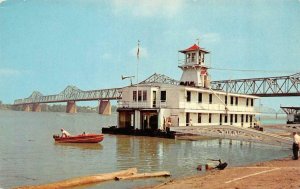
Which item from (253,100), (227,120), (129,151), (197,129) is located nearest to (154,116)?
(197,129)

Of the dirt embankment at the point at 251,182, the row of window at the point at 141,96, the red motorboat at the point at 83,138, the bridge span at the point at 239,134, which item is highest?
the row of window at the point at 141,96

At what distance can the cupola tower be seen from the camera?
46.9 meters

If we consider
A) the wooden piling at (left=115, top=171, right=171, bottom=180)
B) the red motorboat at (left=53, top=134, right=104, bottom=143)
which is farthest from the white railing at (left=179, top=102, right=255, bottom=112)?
the wooden piling at (left=115, top=171, right=171, bottom=180)

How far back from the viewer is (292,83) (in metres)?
104

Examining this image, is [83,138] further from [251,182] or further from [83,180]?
[251,182]

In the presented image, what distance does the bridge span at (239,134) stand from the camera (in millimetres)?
29430

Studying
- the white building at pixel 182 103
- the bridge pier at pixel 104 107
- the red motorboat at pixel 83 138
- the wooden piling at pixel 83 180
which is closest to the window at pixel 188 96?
the white building at pixel 182 103

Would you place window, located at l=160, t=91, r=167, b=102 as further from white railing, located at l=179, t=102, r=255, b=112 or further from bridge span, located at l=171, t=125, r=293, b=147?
bridge span, located at l=171, t=125, r=293, b=147

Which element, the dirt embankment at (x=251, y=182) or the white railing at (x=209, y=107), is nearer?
the dirt embankment at (x=251, y=182)

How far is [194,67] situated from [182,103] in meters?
8.19

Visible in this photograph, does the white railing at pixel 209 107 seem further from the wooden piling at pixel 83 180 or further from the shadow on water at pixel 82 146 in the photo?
the wooden piling at pixel 83 180

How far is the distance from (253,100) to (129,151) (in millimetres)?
30788

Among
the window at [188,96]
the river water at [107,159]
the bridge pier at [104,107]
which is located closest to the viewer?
the river water at [107,159]

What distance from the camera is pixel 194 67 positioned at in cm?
4684
